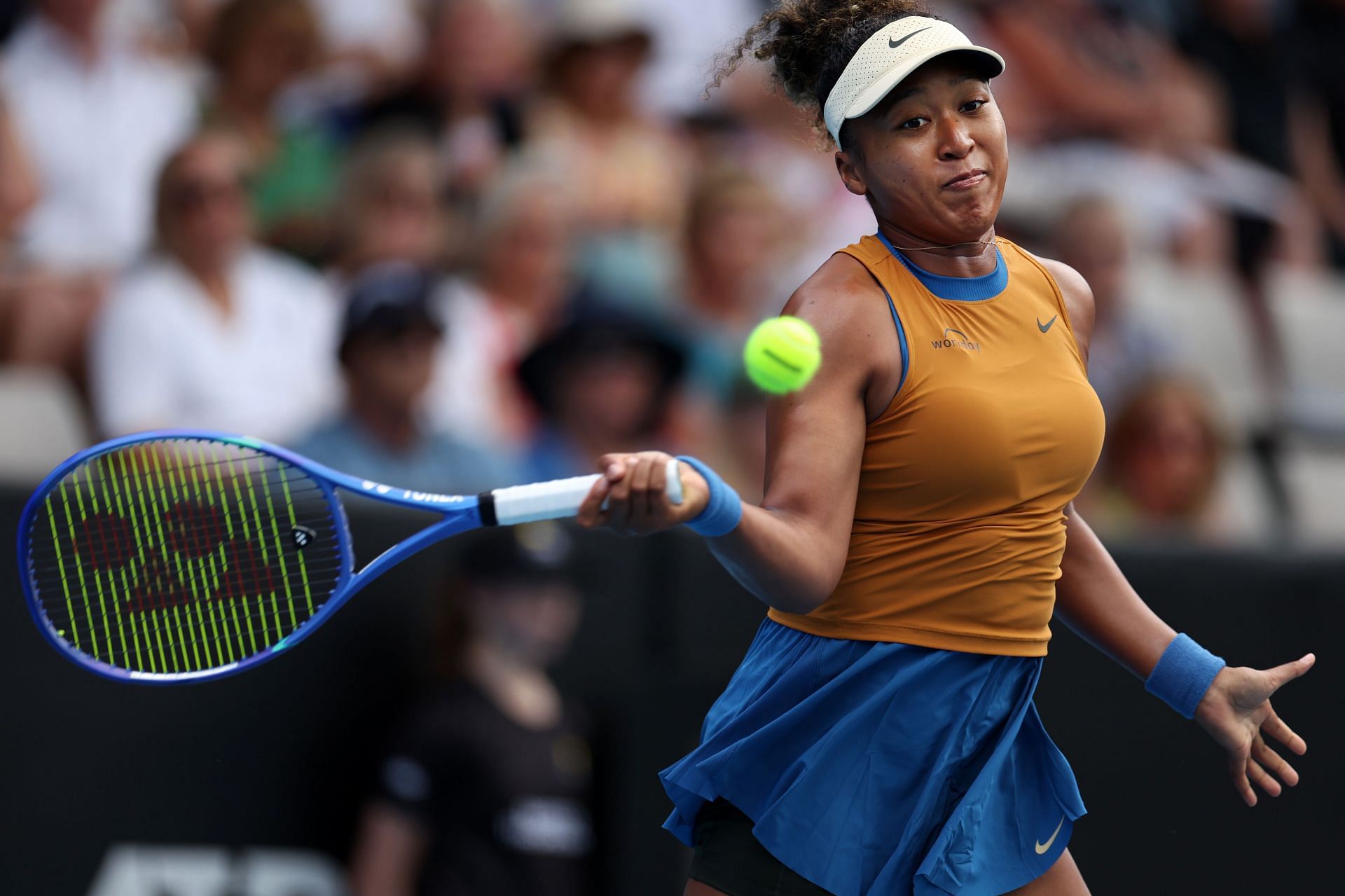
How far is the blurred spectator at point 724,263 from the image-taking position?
6637 millimetres

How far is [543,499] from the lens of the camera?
2.51m

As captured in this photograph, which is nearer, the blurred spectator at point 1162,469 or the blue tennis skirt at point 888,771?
the blue tennis skirt at point 888,771

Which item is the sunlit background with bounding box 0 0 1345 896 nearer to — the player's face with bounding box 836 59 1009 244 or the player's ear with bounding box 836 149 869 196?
the player's ear with bounding box 836 149 869 196

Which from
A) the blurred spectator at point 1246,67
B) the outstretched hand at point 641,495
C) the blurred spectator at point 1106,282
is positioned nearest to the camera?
the outstretched hand at point 641,495

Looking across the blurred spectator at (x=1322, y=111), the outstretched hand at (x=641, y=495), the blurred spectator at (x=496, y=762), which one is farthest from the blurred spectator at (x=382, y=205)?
the blurred spectator at (x=1322, y=111)

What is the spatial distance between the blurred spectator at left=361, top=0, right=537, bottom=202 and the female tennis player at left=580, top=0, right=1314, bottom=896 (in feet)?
13.0

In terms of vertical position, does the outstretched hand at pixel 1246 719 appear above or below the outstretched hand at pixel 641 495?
below

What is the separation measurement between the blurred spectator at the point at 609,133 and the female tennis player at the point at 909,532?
4.06m

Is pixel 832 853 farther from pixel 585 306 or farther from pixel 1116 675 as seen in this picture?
pixel 585 306

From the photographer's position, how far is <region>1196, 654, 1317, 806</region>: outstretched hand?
2.85 meters

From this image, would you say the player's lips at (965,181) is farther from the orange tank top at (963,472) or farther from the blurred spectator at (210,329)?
the blurred spectator at (210,329)

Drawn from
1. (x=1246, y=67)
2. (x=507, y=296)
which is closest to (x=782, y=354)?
(x=507, y=296)

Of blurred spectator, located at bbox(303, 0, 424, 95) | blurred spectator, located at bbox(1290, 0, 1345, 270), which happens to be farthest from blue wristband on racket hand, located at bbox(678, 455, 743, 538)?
blurred spectator, located at bbox(1290, 0, 1345, 270)

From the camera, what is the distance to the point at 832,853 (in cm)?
264
